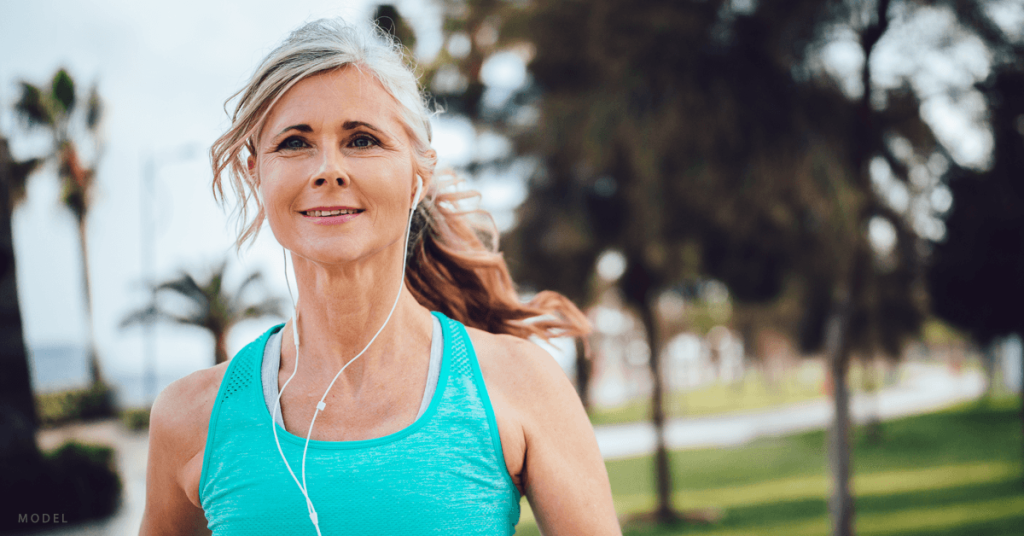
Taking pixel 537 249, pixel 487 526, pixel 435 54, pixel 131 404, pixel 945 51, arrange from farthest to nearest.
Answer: pixel 131 404, pixel 537 249, pixel 435 54, pixel 945 51, pixel 487 526

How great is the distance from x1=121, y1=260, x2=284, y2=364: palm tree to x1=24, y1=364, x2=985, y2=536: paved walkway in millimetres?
2563

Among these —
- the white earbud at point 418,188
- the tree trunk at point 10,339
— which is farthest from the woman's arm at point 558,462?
the tree trunk at point 10,339

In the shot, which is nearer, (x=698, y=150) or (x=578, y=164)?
(x=698, y=150)

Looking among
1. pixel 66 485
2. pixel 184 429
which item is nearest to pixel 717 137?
pixel 184 429

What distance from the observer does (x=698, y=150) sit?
23.1 feet

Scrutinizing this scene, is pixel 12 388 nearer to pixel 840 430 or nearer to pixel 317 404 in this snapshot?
pixel 317 404

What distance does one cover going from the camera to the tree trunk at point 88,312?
11.9 metres

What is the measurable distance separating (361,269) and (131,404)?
2013 cm

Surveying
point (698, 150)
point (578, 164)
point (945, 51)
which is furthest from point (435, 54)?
point (945, 51)

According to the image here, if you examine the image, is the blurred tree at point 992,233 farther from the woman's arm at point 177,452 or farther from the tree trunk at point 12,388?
the tree trunk at point 12,388

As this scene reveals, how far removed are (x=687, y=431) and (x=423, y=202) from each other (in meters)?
26.7

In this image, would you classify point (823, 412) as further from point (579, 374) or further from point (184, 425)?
point (184, 425)

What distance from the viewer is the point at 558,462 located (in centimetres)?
148

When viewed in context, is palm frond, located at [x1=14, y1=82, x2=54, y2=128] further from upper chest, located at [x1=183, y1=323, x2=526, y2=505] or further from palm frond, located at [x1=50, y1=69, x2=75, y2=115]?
upper chest, located at [x1=183, y1=323, x2=526, y2=505]
